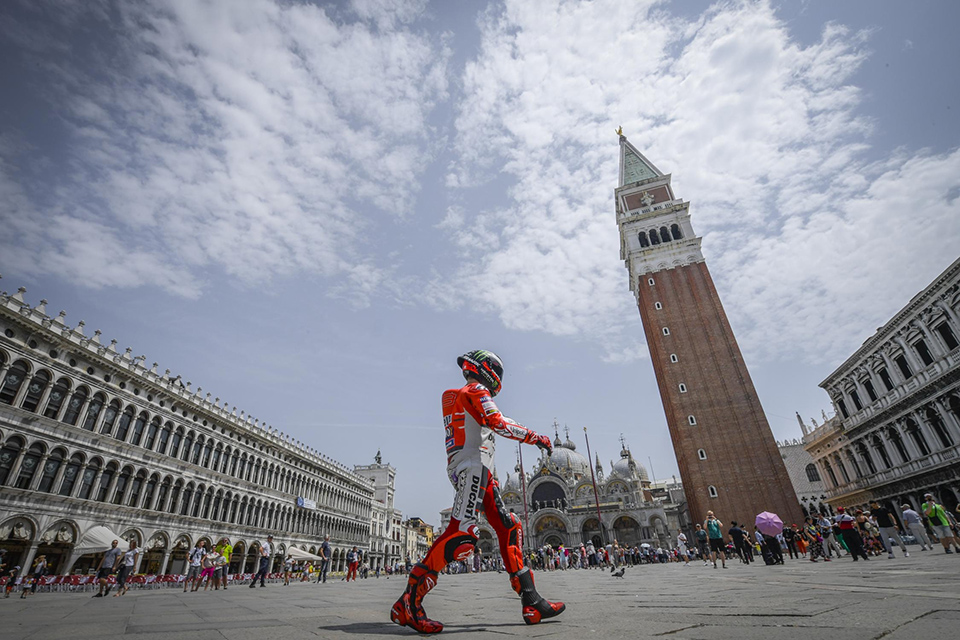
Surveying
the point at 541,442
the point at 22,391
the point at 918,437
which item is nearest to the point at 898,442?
the point at 918,437

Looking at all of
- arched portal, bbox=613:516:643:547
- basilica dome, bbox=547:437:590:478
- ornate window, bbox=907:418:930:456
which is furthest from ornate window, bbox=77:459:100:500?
arched portal, bbox=613:516:643:547

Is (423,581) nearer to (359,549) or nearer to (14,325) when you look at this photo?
(14,325)

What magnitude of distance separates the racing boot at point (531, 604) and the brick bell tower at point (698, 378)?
3376 centimetres

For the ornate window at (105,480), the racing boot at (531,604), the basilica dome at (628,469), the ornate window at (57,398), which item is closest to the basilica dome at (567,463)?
the basilica dome at (628,469)

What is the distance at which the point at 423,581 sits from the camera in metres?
3.49

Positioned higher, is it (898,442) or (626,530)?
(898,442)

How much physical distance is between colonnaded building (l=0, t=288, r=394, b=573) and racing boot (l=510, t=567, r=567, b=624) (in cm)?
2592

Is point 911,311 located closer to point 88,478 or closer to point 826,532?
point 826,532

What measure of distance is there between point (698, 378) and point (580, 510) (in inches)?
995

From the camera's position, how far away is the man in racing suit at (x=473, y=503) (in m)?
3.44

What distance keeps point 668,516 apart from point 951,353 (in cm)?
4228

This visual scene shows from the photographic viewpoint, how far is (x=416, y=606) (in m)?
3.32

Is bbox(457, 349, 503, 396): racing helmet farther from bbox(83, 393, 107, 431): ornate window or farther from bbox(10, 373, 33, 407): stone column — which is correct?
bbox(83, 393, 107, 431): ornate window

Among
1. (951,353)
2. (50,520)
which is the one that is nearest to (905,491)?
(951,353)
